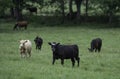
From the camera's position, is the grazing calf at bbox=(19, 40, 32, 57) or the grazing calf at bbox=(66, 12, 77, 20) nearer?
the grazing calf at bbox=(19, 40, 32, 57)

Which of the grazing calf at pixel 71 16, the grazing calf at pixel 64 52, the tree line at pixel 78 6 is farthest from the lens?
the grazing calf at pixel 71 16

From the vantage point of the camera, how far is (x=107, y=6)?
185 ft

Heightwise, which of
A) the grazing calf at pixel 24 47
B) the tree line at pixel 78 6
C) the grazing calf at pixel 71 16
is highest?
the grazing calf at pixel 24 47

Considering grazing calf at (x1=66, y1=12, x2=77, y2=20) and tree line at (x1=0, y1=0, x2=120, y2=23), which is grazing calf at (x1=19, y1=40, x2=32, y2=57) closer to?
tree line at (x1=0, y1=0, x2=120, y2=23)

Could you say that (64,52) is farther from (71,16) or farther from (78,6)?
(71,16)

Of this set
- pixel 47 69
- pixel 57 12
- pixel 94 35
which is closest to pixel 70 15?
pixel 57 12

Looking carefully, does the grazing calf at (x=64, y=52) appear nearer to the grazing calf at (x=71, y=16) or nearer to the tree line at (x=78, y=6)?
the tree line at (x=78, y=6)

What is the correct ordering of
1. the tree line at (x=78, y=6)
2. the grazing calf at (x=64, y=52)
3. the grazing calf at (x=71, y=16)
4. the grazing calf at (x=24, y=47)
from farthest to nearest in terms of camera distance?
the grazing calf at (x=71, y=16) < the tree line at (x=78, y=6) < the grazing calf at (x=24, y=47) < the grazing calf at (x=64, y=52)

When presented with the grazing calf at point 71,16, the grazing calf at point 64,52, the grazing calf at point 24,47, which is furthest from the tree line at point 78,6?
the grazing calf at point 64,52

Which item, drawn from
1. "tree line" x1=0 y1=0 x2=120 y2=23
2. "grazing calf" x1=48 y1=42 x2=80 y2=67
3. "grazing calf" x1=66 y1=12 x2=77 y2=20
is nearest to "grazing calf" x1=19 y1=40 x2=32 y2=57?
"grazing calf" x1=48 y1=42 x2=80 y2=67

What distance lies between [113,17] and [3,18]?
19.1 metres

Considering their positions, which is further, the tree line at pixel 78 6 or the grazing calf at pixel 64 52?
the tree line at pixel 78 6

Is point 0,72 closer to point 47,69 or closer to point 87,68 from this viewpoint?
point 47,69

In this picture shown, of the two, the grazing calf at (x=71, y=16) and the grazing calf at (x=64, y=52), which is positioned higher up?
the grazing calf at (x=64, y=52)
